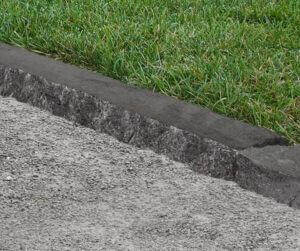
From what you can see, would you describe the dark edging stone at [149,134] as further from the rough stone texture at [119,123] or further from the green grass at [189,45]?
the green grass at [189,45]

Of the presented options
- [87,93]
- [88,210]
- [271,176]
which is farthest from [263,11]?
[88,210]

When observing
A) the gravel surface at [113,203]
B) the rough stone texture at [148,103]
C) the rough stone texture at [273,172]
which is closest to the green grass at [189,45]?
the rough stone texture at [148,103]

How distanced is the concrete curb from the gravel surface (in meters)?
0.06

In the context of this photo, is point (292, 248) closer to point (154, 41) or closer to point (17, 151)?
point (17, 151)

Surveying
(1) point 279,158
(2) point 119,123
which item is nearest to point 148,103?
(2) point 119,123

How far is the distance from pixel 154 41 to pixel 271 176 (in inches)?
57.6

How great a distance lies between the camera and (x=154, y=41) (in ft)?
16.8

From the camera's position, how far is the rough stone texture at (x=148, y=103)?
4102mm

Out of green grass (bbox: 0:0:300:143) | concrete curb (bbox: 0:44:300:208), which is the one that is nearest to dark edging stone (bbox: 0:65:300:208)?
concrete curb (bbox: 0:44:300:208)

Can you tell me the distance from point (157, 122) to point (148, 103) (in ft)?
0.59

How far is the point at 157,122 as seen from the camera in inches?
167

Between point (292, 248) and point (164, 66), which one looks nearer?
point (292, 248)

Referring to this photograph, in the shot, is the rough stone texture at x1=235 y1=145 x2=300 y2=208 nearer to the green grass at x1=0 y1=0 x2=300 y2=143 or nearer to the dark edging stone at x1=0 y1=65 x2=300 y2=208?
Result: the dark edging stone at x1=0 y1=65 x2=300 y2=208

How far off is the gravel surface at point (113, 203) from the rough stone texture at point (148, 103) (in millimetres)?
167
